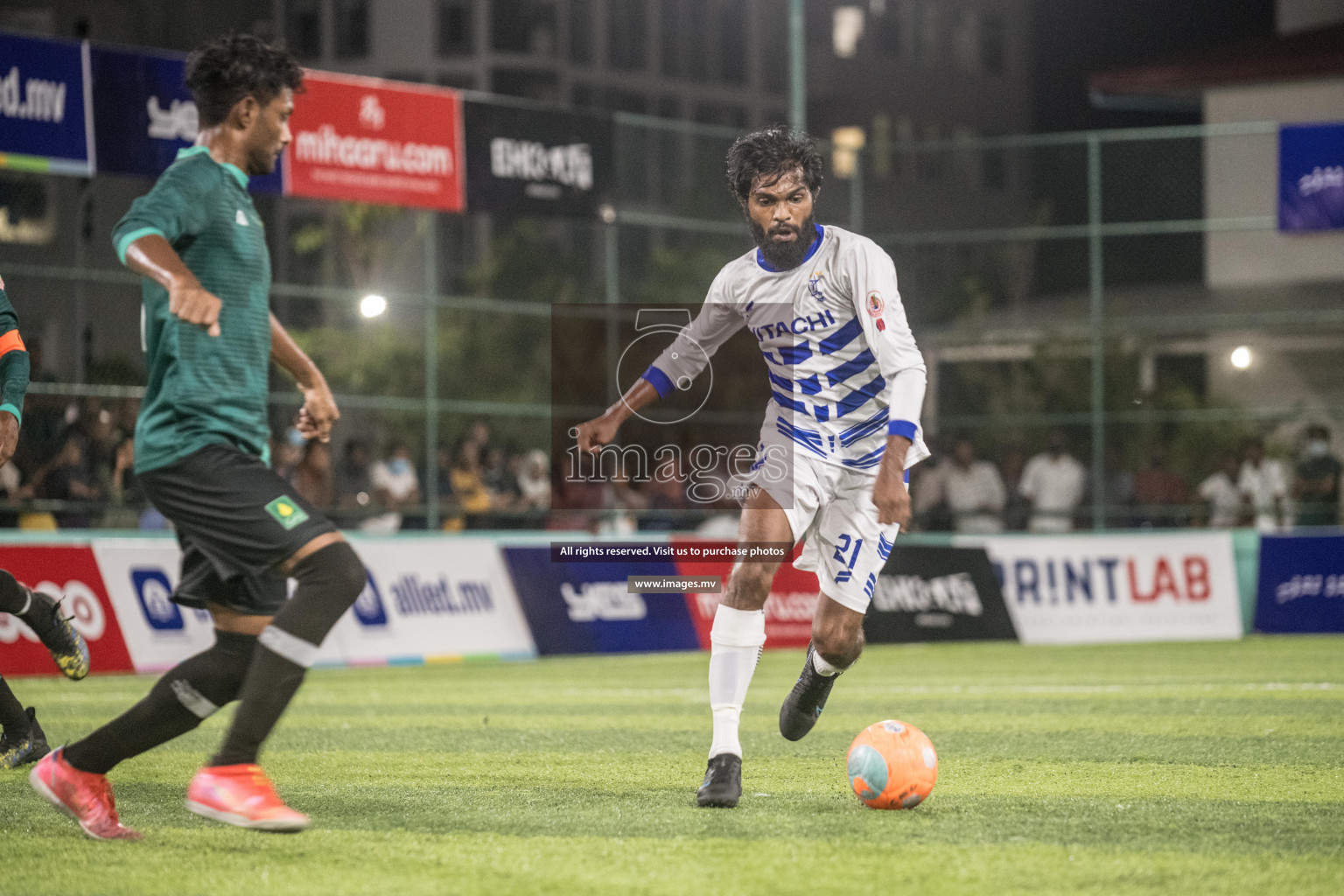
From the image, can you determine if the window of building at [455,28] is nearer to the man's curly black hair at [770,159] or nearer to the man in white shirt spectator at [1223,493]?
the man in white shirt spectator at [1223,493]

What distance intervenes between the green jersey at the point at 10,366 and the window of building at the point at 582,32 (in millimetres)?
50666

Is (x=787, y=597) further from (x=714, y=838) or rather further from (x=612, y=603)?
(x=714, y=838)

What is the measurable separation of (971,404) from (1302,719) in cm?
1680

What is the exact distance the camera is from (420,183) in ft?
53.5

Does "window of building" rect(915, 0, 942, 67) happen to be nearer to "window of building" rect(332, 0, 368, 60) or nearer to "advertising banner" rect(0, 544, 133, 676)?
"window of building" rect(332, 0, 368, 60)

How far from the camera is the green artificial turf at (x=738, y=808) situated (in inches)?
180

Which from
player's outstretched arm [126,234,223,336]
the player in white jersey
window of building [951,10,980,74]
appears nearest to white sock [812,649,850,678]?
the player in white jersey

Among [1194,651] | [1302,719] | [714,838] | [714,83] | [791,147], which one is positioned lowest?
[1194,651]

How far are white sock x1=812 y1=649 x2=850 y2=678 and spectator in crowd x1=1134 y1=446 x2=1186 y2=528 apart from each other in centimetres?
1376

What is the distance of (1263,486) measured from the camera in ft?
63.0

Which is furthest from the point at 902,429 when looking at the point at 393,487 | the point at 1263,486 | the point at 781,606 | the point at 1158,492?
the point at 1158,492

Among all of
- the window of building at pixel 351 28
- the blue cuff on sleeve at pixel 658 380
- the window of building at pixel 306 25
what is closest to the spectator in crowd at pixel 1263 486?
the blue cuff on sleeve at pixel 658 380

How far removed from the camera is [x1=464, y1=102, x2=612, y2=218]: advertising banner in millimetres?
16750

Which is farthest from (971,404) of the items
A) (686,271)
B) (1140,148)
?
(686,271)
